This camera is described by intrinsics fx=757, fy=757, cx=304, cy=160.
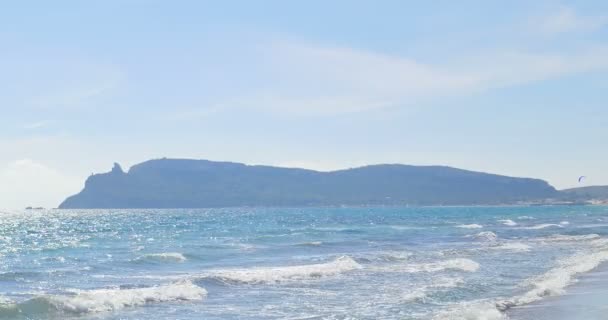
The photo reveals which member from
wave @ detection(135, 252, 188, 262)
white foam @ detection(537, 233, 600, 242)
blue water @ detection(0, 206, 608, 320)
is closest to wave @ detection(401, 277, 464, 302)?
blue water @ detection(0, 206, 608, 320)

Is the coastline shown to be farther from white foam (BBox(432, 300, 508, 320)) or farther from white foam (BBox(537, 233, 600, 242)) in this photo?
white foam (BBox(537, 233, 600, 242))

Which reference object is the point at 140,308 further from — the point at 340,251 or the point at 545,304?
the point at 340,251

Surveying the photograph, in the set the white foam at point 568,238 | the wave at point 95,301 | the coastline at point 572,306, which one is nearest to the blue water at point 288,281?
the wave at point 95,301

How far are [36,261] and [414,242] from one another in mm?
25646

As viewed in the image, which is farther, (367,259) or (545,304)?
(367,259)

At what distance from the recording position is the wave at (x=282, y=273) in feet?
92.7

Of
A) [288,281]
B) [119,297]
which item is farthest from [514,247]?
[119,297]

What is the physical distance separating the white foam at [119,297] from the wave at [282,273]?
339 cm

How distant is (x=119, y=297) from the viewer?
73.4 ft

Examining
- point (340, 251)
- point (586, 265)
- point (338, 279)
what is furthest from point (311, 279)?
point (340, 251)

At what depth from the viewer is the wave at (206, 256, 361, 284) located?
2825 centimetres

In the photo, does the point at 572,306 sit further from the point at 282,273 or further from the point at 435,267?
the point at 282,273

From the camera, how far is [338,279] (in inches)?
1130

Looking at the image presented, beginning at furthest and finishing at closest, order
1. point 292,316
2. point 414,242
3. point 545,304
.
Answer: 1. point 414,242
2. point 545,304
3. point 292,316
